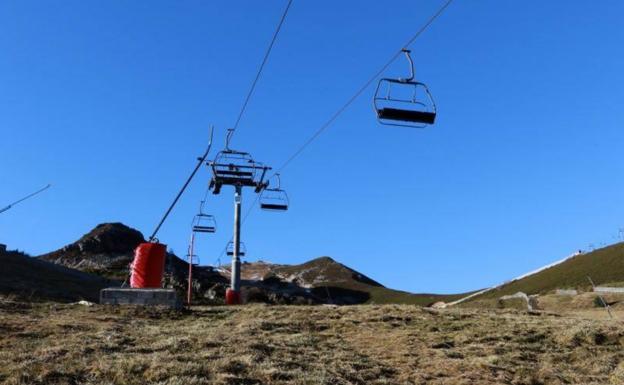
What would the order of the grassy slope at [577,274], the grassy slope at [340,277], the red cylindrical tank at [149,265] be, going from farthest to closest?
the grassy slope at [340,277] → the grassy slope at [577,274] → the red cylindrical tank at [149,265]

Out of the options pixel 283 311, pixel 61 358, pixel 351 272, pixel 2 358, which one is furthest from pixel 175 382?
pixel 351 272

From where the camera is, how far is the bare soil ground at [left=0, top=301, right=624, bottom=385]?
10.6 metres

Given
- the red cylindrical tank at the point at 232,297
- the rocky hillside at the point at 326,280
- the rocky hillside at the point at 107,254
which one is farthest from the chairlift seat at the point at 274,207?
the rocky hillside at the point at 326,280

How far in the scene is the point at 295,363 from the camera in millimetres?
11812

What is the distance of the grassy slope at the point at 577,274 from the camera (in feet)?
231

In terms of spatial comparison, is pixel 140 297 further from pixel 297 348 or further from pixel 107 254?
pixel 107 254

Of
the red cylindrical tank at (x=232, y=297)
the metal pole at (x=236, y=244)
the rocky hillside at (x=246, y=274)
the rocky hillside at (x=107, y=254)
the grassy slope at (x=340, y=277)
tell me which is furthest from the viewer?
the grassy slope at (x=340, y=277)

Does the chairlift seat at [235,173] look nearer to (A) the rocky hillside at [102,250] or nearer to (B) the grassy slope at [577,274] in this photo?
(A) the rocky hillside at [102,250]

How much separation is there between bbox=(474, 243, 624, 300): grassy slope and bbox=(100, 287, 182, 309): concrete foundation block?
5280 centimetres

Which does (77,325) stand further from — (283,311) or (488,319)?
(488,319)

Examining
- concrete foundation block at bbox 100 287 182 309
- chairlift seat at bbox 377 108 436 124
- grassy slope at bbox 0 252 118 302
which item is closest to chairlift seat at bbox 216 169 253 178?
grassy slope at bbox 0 252 118 302

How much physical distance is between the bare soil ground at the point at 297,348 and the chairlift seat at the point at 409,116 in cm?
447

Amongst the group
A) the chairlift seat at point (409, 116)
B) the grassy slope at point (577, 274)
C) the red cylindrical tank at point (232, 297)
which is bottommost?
the red cylindrical tank at point (232, 297)

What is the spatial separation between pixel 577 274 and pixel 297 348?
230ft
